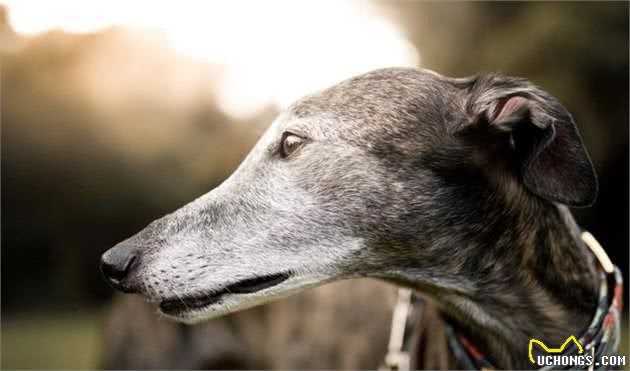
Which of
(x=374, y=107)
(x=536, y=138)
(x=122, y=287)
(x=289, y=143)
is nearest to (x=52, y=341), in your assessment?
(x=122, y=287)

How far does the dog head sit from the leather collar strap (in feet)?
0.92

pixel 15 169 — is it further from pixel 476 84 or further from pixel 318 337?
pixel 476 84

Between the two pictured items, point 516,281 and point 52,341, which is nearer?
point 516,281

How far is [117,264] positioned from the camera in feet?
6.72

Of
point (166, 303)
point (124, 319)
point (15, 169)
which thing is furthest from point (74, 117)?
point (166, 303)

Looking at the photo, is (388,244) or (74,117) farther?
(74,117)

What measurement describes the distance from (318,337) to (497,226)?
4.92ft

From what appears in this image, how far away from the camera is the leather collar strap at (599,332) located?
2188 millimetres

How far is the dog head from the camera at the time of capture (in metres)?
2.07

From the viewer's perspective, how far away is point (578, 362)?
7.10ft
